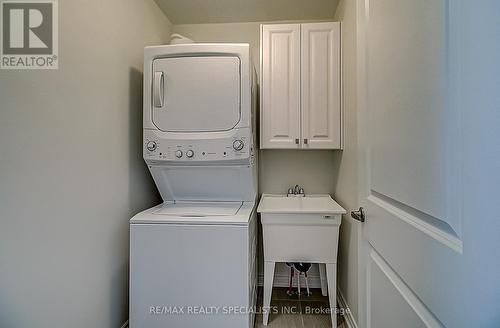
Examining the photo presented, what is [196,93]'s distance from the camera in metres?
1.69

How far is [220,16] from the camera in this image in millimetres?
2324

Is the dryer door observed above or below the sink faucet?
above

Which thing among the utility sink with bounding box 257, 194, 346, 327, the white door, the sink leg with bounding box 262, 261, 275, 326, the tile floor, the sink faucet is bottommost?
the tile floor

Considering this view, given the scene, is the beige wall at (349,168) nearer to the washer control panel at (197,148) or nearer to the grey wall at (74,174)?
the washer control panel at (197,148)

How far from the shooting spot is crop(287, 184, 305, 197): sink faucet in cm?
238

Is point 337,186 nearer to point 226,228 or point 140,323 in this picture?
point 226,228

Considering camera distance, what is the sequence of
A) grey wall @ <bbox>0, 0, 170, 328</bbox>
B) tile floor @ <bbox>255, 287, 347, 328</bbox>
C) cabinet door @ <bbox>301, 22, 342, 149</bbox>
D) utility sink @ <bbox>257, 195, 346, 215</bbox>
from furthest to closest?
cabinet door @ <bbox>301, 22, 342, 149</bbox>, tile floor @ <bbox>255, 287, 347, 328</bbox>, utility sink @ <bbox>257, 195, 346, 215</bbox>, grey wall @ <bbox>0, 0, 170, 328</bbox>

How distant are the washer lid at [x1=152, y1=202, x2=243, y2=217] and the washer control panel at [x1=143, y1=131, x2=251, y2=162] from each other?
339 mm

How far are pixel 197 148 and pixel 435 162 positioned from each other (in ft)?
4.39

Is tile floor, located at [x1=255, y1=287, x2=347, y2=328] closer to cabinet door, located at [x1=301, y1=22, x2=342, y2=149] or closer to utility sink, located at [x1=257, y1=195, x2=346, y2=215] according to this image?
utility sink, located at [x1=257, y1=195, x2=346, y2=215]

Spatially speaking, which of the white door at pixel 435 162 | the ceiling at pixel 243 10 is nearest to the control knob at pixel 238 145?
the white door at pixel 435 162

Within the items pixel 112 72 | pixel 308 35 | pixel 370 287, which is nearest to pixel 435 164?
pixel 370 287

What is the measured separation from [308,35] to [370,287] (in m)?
1.85

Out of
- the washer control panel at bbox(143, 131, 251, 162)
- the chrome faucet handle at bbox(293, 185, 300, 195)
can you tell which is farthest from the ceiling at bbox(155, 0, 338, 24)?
the chrome faucet handle at bbox(293, 185, 300, 195)
